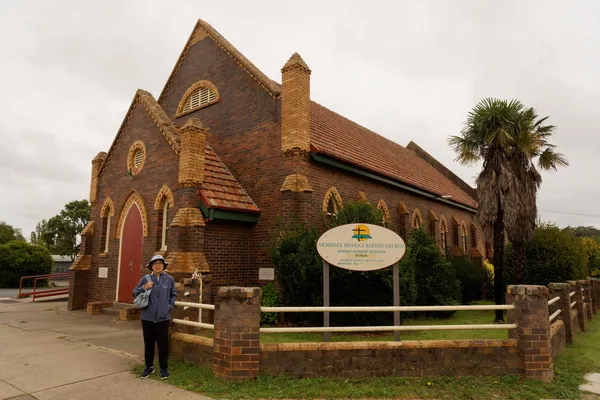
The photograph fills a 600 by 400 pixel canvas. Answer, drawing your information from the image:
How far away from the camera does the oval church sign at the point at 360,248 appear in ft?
Result: 24.8

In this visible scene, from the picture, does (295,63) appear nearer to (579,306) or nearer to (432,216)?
(579,306)

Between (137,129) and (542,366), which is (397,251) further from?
(137,129)

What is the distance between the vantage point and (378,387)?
19.0 feet

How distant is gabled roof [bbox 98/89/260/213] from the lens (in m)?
11.7

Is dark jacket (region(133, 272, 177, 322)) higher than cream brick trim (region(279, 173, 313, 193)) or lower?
lower

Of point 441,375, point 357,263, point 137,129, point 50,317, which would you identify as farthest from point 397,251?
point 50,317

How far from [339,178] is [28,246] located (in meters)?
27.2

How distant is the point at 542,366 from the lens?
626 centimetres

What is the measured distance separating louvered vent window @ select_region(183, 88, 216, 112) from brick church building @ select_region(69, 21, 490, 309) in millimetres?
47

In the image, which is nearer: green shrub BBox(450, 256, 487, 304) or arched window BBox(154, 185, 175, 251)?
arched window BBox(154, 185, 175, 251)

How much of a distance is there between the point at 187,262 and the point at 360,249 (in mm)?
5192

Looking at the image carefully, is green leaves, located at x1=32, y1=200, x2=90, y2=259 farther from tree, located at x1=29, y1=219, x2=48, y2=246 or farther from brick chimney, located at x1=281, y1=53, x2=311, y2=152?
brick chimney, located at x1=281, y1=53, x2=311, y2=152

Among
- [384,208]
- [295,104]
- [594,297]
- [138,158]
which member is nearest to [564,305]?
[384,208]

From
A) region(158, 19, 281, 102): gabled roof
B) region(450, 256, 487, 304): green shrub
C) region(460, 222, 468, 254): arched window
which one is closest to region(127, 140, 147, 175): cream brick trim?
region(158, 19, 281, 102): gabled roof
